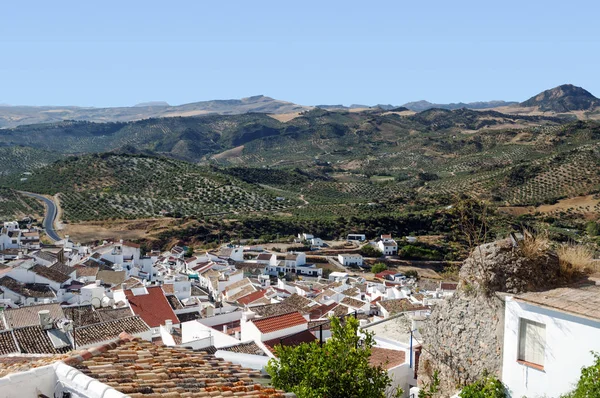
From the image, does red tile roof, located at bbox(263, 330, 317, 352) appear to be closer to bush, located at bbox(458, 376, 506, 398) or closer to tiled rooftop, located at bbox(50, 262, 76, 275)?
bush, located at bbox(458, 376, 506, 398)

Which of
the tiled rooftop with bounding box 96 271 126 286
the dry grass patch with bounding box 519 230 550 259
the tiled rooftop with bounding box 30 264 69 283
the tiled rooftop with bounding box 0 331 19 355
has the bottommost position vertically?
the tiled rooftop with bounding box 96 271 126 286

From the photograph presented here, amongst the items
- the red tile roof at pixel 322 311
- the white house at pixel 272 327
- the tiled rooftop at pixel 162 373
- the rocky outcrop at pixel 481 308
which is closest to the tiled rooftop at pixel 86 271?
the red tile roof at pixel 322 311

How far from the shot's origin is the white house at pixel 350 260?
5066 centimetres

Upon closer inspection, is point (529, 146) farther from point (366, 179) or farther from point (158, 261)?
point (158, 261)

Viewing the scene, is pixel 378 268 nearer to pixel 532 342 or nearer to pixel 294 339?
pixel 294 339

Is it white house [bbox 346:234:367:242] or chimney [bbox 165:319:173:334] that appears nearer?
chimney [bbox 165:319:173:334]

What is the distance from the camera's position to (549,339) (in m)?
5.72

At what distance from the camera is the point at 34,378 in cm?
443

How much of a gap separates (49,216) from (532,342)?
67577 mm

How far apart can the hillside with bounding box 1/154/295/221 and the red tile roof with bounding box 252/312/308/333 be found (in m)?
52.7

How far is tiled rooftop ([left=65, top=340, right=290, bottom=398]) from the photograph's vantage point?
4.78 metres

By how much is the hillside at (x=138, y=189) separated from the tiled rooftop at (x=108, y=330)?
48917 millimetres

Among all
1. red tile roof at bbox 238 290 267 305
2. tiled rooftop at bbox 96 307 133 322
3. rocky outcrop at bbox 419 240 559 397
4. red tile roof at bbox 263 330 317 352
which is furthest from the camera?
red tile roof at bbox 238 290 267 305

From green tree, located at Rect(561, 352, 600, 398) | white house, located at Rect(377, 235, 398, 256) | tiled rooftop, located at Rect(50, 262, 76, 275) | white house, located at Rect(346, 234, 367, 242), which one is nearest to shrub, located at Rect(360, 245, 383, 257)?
white house, located at Rect(377, 235, 398, 256)
